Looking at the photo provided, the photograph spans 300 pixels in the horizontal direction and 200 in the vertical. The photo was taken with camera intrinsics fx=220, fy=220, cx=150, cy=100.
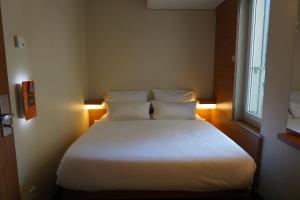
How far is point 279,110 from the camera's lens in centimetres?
182

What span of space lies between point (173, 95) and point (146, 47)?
0.84m

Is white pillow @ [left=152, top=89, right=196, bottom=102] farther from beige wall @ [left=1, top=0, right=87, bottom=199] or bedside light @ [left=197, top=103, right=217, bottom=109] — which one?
beige wall @ [left=1, top=0, right=87, bottom=199]

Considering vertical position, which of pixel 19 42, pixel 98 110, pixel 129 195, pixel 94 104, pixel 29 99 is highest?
pixel 19 42

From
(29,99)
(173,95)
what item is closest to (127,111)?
(173,95)

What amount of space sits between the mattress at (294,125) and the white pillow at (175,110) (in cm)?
141

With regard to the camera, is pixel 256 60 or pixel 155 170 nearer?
pixel 155 170

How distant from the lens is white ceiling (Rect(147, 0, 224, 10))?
2.89 meters

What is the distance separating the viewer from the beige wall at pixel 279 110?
1682 millimetres

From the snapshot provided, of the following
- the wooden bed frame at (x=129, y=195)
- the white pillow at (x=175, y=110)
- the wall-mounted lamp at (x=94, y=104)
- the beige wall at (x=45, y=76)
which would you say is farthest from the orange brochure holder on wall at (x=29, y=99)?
the white pillow at (x=175, y=110)

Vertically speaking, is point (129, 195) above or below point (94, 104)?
below

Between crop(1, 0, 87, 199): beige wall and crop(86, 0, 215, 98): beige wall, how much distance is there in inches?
17.9

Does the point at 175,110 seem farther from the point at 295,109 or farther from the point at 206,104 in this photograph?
the point at 295,109

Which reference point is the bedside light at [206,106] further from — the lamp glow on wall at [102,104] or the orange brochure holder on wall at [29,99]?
the orange brochure holder on wall at [29,99]

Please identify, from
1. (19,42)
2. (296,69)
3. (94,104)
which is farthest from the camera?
(94,104)
